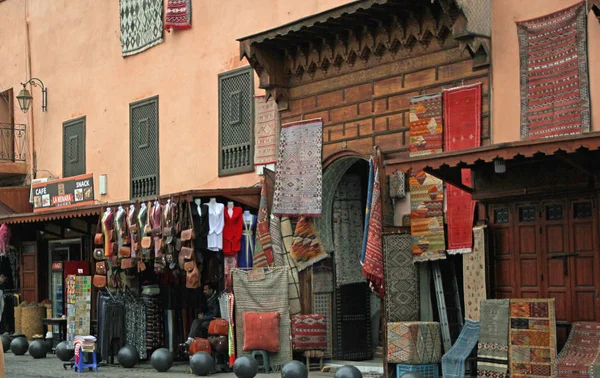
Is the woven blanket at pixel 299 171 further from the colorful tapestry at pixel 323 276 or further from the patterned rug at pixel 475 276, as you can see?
the patterned rug at pixel 475 276

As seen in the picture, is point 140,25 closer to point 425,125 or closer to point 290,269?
point 290,269

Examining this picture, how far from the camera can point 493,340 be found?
12.1 m

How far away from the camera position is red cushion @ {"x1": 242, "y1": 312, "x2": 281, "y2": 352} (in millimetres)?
15242

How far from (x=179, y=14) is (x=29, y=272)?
7471 millimetres

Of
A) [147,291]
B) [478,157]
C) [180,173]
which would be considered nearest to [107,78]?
[180,173]

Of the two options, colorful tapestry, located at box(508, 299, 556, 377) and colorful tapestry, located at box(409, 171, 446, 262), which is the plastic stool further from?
colorful tapestry, located at box(508, 299, 556, 377)

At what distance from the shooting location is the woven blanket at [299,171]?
1551 cm

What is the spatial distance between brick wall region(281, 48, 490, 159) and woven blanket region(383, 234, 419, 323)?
120 cm

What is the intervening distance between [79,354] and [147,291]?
165cm

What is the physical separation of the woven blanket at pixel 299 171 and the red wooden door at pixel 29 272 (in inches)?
351

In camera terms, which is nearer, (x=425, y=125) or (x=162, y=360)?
(x=425, y=125)

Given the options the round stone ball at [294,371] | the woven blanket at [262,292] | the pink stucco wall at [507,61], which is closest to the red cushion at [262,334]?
the woven blanket at [262,292]

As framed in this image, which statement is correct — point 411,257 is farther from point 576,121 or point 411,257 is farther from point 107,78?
point 107,78

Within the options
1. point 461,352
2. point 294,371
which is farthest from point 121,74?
point 461,352
